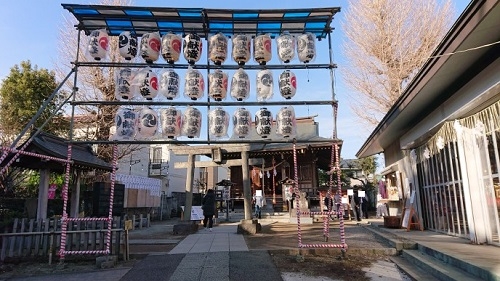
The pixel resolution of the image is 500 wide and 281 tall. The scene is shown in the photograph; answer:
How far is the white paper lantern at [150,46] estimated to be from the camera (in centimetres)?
857

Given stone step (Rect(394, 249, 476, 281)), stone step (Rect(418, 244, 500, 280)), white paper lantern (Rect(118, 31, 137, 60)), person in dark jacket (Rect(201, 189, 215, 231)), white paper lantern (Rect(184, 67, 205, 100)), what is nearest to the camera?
stone step (Rect(418, 244, 500, 280))

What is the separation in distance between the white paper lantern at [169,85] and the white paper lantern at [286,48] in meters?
2.94

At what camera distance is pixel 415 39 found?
16.6 m

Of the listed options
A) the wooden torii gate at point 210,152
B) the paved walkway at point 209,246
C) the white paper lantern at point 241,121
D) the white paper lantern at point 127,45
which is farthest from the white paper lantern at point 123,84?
the wooden torii gate at point 210,152

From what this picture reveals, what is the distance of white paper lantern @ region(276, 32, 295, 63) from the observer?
8.73 metres

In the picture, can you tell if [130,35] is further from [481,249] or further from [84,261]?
[481,249]

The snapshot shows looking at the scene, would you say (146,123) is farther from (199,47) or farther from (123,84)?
(199,47)

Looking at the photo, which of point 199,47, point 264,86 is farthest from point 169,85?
point 264,86

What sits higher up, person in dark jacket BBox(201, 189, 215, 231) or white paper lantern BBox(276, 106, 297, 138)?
white paper lantern BBox(276, 106, 297, 138)

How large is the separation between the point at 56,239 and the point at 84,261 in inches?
34.5

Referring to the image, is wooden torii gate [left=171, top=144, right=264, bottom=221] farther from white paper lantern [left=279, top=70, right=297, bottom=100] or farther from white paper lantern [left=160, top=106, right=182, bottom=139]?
white paper lantern [left=160, top=106, right=182, bottom=139]

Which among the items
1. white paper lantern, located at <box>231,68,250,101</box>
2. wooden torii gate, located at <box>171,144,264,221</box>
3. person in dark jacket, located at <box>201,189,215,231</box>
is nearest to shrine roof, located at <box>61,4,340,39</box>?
white paper lantern, located at <box>231,68,250,101</box>

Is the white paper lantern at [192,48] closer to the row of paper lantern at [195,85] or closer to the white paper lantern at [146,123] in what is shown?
the row of paper lantern at [195,85]

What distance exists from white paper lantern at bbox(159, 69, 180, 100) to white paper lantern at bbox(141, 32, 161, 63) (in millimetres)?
613
